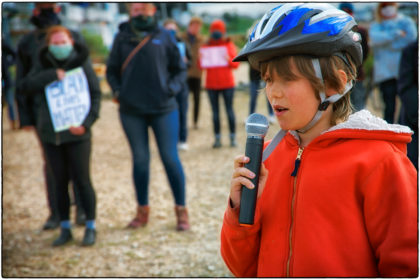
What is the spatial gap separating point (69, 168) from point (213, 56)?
4455mm

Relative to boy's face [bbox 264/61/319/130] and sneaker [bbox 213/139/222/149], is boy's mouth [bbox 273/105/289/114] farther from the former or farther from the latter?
sneaker [bbox 213/139/222/149]

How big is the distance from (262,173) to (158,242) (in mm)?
3053

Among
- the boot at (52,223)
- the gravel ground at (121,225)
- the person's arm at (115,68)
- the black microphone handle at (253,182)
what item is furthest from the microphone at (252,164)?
the boot at (52,223)

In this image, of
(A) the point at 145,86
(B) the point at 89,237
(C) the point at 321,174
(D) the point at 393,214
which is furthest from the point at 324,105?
(B) the point at 89,237

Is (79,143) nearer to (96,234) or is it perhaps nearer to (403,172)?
(96,234)

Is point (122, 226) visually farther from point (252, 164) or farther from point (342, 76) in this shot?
point (342, 76)

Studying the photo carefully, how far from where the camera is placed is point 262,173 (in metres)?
1.66

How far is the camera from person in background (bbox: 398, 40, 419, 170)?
364 cm

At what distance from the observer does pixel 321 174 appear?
1600mm

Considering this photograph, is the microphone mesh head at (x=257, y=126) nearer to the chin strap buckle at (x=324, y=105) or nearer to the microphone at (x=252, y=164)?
the microphone at (x=252, y=164)

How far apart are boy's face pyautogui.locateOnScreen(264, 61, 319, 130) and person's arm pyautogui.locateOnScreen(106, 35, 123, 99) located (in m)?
3.15

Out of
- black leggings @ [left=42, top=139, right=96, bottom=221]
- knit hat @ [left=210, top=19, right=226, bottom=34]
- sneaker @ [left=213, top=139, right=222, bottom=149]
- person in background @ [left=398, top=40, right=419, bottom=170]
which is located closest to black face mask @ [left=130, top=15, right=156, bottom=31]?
black leggings @ [left=42, top=139, right=96, bottom=221]

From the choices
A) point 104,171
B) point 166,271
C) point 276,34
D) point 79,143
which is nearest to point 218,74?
point 104,171

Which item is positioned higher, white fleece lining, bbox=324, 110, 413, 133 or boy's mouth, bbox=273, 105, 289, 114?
boy's mouth, bbox=273, 105, 289, 114
